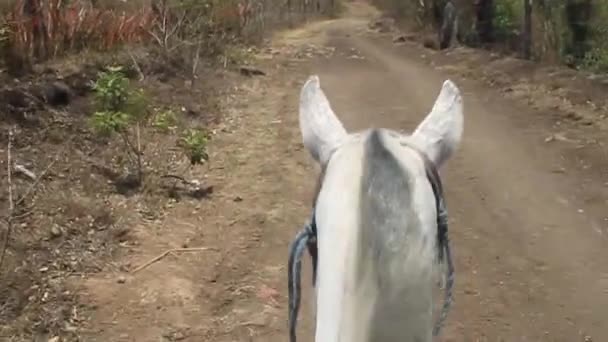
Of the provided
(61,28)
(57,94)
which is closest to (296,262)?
(57,94)

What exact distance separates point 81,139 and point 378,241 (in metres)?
5.82

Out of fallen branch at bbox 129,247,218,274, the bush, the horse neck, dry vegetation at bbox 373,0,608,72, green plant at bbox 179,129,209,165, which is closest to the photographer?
the horse neck

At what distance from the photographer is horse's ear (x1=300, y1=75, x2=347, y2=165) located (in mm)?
1401

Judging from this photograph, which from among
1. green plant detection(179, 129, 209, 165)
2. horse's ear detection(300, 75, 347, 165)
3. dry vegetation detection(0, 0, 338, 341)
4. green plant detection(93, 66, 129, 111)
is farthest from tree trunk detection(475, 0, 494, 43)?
horse's ear detection(300, 75, 347, 165)

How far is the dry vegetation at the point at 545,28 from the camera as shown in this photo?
1225 centimetres

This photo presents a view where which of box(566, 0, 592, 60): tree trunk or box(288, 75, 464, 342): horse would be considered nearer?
box(288, 75, 464, 342): horse

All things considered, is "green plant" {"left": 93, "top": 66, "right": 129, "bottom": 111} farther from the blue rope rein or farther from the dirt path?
the blue rope rein

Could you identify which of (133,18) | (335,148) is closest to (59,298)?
(335,148)

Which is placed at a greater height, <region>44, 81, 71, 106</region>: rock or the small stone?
<region>44, 81, 71, 106</region>: rock

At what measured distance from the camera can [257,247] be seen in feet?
16.9

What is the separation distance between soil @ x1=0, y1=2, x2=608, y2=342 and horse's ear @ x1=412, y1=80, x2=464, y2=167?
5.52 feet

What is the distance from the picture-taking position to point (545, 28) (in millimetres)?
13352

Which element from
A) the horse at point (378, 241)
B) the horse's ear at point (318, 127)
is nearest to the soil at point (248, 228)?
the horse's ear at point (318, 127)

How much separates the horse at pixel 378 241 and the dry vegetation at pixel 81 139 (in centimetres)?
303
